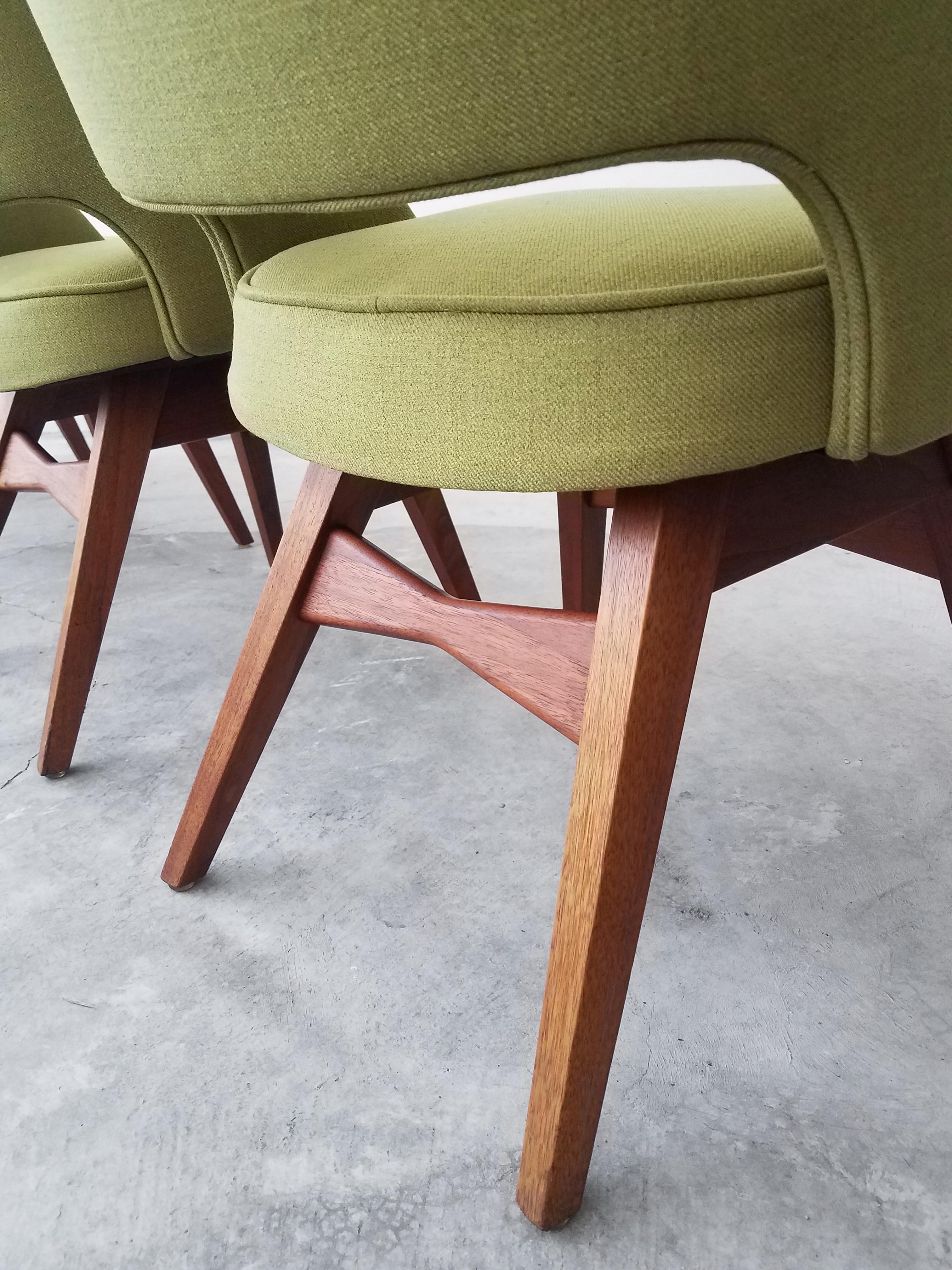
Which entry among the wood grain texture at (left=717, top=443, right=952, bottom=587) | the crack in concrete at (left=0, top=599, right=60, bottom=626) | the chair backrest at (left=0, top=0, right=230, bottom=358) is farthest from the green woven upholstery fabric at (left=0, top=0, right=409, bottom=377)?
the crack in concrete at (left=0, top=599, right=60, bottom=626)

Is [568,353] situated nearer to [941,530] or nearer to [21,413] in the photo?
[941,530]

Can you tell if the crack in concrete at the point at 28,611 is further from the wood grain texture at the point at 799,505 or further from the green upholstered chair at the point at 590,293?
the wood grain texture at the point at 799,505

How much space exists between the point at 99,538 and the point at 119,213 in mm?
366

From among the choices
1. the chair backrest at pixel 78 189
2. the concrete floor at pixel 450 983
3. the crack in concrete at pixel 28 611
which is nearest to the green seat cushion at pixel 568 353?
the chair backrest at pixel 78 189

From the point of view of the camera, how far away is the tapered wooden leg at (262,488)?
1.56 m

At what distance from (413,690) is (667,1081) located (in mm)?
673

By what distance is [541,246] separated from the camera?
60 centimetres

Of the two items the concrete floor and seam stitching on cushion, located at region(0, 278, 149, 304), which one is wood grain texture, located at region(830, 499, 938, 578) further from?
seam stitching on cushion, located at region(0, 278, 149, 304)

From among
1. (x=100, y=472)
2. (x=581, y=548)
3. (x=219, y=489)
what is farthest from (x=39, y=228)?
Result: (x=581, y=548)

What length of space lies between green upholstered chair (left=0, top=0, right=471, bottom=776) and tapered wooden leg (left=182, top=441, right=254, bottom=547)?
0.43 meters

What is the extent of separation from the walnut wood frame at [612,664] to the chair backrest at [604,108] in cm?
13

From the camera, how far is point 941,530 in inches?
37.7

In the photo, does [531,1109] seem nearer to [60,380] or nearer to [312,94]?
[312,94]

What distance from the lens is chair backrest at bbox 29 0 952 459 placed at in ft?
1.30
